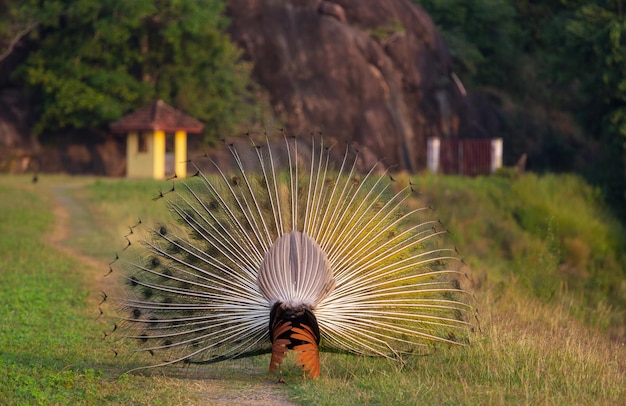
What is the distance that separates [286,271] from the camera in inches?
284

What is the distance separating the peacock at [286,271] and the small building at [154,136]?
2633 cm

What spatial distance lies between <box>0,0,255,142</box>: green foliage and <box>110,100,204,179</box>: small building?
0.70 meters

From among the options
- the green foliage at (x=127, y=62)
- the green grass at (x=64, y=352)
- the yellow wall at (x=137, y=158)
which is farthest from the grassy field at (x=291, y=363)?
the green foliage at (x=127, y=62)

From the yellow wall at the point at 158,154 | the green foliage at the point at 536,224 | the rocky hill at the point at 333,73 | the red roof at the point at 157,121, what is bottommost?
the green foliage at the point at 536,224

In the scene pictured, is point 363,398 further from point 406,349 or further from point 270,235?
point 270,235

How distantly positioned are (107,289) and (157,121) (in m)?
21.7

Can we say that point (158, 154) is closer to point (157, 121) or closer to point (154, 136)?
point (154, 136)

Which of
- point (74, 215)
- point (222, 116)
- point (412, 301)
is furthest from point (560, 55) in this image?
point (412, 301)

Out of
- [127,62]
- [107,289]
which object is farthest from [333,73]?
[107,289]

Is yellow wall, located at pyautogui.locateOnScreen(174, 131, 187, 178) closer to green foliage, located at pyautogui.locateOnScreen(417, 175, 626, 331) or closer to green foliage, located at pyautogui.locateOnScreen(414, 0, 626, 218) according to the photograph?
green foliage, located at pyautogui.locateOnScreen(417, 175, 626, 331)

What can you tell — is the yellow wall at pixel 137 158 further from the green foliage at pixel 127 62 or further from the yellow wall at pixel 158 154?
the green foliage at pixel 127 62

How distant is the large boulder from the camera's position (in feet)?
124

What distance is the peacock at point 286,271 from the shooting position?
730 cm

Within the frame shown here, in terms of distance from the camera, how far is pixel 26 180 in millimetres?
32344
